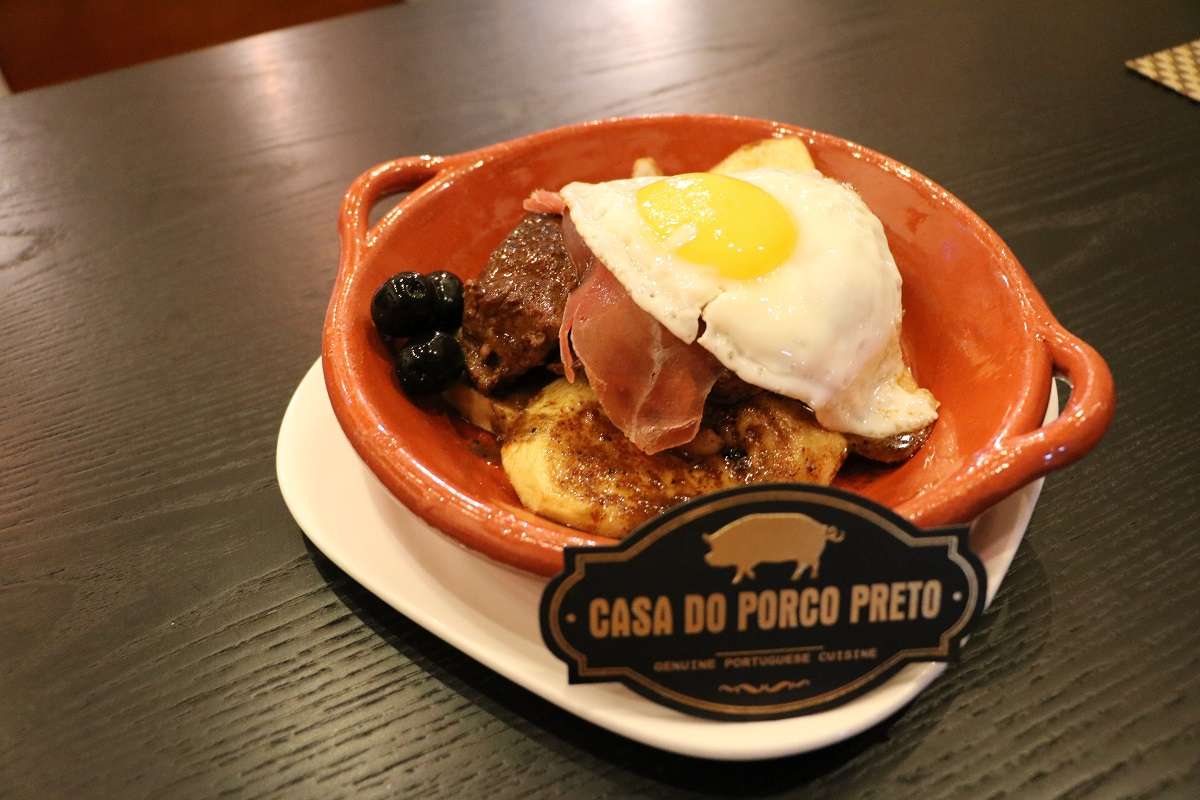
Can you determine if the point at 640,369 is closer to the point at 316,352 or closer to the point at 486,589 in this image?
the point at 486,589

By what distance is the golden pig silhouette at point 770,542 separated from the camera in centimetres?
109

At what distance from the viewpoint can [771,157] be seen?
6.39ft

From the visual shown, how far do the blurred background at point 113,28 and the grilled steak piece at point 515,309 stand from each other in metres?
4.14

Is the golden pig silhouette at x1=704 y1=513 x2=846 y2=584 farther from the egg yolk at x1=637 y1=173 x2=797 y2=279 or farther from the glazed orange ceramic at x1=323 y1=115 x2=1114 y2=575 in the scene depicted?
the egg yolk at x1=637 y1=173 x2=797 y2=279

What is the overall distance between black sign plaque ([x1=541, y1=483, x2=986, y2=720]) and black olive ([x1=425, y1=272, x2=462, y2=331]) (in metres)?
0.79

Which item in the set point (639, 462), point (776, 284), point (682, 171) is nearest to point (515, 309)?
point (639, 462)

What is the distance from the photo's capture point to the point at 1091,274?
218 cm

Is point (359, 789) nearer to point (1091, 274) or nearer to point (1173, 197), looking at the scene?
point (1091, 274)

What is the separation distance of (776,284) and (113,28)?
194 inches

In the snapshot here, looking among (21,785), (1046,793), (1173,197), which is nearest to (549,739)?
(1046,793)

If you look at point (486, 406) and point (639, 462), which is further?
point (486, 406)

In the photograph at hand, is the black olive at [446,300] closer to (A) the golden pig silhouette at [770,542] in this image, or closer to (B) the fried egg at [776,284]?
(B) the fried egg at [776,284]

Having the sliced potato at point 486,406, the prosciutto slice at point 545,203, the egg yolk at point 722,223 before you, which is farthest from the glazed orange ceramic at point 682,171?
the egg yolk at point 722,223

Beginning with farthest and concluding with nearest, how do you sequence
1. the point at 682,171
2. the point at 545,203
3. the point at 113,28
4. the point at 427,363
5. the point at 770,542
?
the point at 113,28 → the point at 682,171 → the point at 545,203 → the point at 427,363 → the point at 770,542
